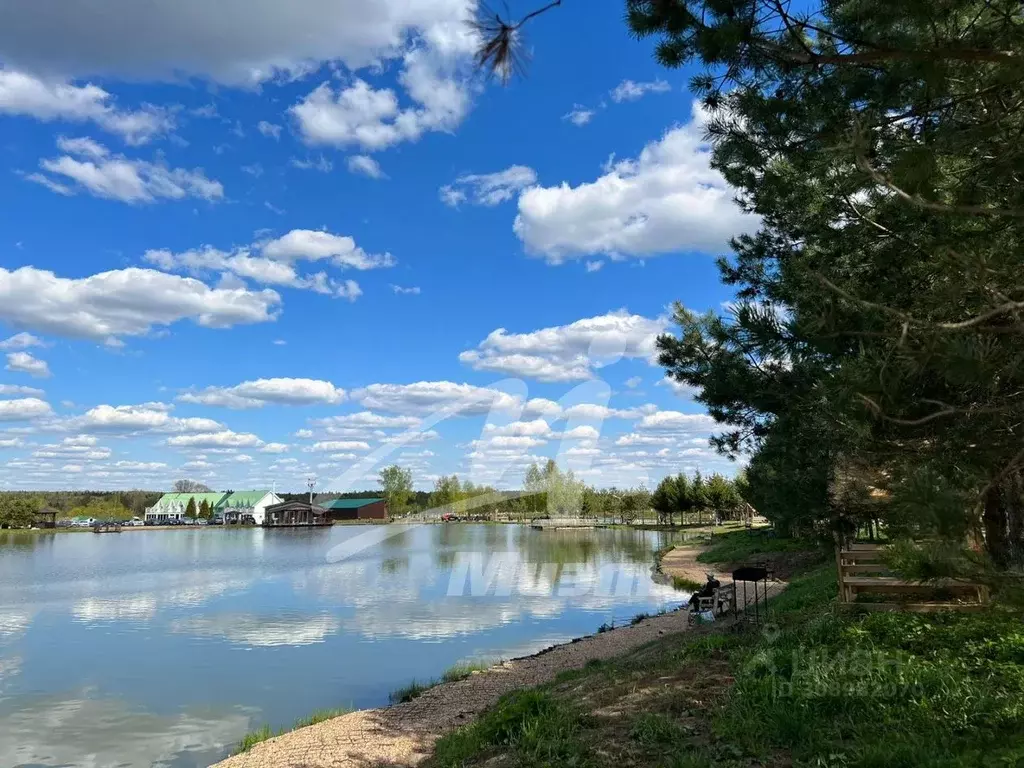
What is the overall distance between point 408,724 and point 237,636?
11625 mm

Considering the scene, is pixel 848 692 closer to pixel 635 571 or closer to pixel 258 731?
pixel 258 731

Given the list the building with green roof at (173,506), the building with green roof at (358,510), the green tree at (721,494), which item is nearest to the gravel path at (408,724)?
the green tree at (721,494)

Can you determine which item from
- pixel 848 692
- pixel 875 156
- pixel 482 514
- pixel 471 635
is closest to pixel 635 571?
pixel 471 635

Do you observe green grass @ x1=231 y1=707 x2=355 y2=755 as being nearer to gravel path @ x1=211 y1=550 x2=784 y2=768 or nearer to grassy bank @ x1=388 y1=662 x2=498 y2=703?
gravel path @ x1=211 y1=550 x2=784 y2=768

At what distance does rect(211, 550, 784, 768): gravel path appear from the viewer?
8750 millimetres

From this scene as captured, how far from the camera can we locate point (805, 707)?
5820 millimetres

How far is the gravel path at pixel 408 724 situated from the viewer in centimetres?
875

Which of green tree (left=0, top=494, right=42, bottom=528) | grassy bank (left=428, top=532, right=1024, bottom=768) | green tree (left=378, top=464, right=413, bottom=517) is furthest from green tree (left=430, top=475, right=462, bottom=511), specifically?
grassy bank (left=428, top=532, right=1024, bottom=768)

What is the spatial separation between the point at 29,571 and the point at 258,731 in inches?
1376

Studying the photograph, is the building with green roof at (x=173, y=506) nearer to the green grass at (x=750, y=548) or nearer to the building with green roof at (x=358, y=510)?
the building with green roof at (x=358, y=510)

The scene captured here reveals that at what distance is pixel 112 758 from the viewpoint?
34.9 ft

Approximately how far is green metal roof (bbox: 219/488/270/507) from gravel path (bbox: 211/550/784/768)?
119 metres

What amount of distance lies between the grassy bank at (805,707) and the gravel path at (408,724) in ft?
3.96

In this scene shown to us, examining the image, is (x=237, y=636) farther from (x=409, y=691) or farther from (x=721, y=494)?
(x=721, y=494)
